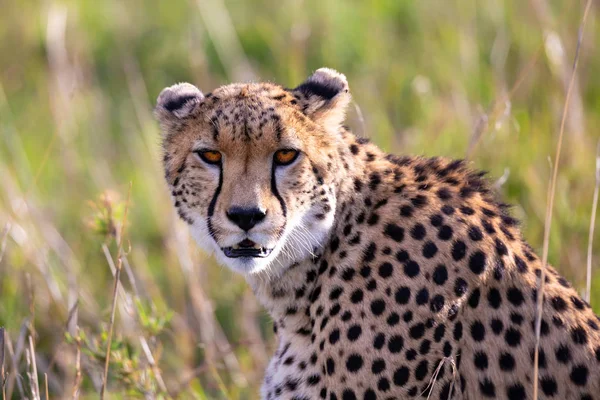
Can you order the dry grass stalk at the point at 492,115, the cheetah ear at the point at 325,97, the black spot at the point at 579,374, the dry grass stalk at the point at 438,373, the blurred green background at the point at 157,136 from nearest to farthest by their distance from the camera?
the dry grass stalk at the point at 438,373
the black spot at the point at 579,374
the cheetah ear at the point at 325,97
the dry grass stalk at the point at 492,115
the blurred green background at the point at 157,136

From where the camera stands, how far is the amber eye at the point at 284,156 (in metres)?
2.74

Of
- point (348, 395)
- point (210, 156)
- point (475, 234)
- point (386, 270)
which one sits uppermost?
point (210, 156)

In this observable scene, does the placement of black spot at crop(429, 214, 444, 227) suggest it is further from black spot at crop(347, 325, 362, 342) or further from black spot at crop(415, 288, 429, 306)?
black spot at crop(347, 325, 362, 342)

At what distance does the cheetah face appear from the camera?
2.65 metres

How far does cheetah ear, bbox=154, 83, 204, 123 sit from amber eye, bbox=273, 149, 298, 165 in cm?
37

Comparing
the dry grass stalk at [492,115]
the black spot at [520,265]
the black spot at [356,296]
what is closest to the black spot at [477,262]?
the black spot at [520,265]

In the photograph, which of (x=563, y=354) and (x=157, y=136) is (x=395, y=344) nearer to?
(x=563, y=354)

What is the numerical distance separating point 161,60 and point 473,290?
467 cm

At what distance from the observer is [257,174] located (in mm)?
2676

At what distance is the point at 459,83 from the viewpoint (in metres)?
5.14

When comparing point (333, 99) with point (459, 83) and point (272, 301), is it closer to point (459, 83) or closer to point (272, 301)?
point (272, 301)

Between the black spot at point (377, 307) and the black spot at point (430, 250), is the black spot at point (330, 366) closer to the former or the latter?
the black spot at point (377, 307)

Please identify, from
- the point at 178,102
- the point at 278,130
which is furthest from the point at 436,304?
the point at 178,102

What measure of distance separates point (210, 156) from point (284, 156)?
217mm
